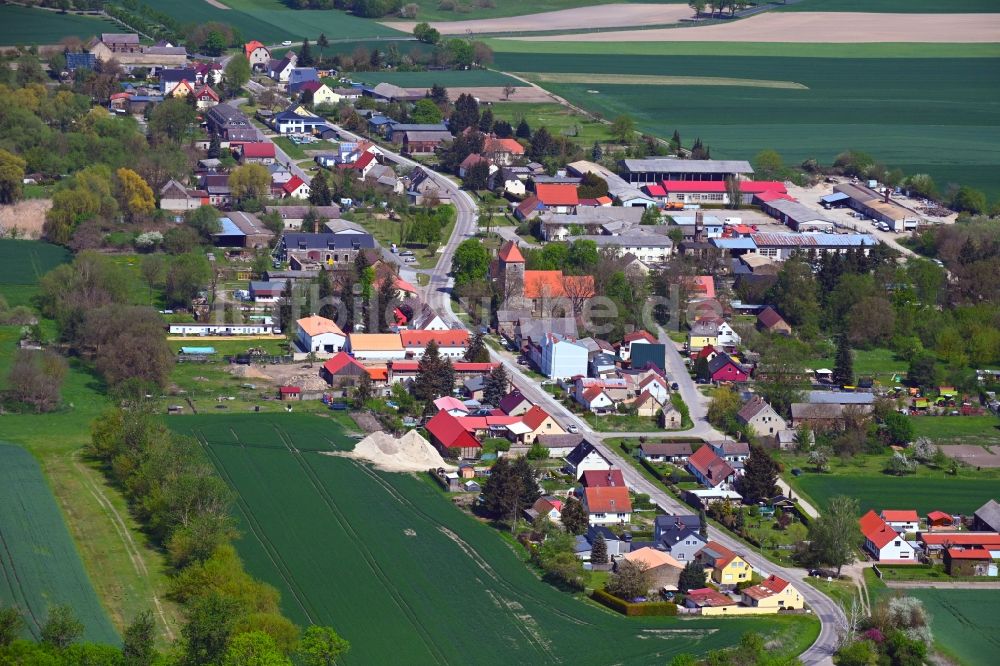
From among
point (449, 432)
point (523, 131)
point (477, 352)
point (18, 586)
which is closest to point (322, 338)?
point (477, 352)

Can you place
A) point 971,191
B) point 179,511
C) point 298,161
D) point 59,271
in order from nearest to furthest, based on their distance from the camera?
point 179,511
point 59,271
point 971,191
point 298,161

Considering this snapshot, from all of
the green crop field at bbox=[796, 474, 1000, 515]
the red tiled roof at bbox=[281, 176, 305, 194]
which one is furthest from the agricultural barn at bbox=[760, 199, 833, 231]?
the green crop field at bbox=[796, 474, 1000, 515]

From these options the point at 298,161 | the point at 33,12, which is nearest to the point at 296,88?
the point at 298,161

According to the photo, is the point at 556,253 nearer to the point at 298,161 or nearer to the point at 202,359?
the point at 202,359

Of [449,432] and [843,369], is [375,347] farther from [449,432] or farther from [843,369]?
[843,369]

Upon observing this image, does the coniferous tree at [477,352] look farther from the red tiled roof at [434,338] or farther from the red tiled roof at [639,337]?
the red tiled roof at [639,337]
